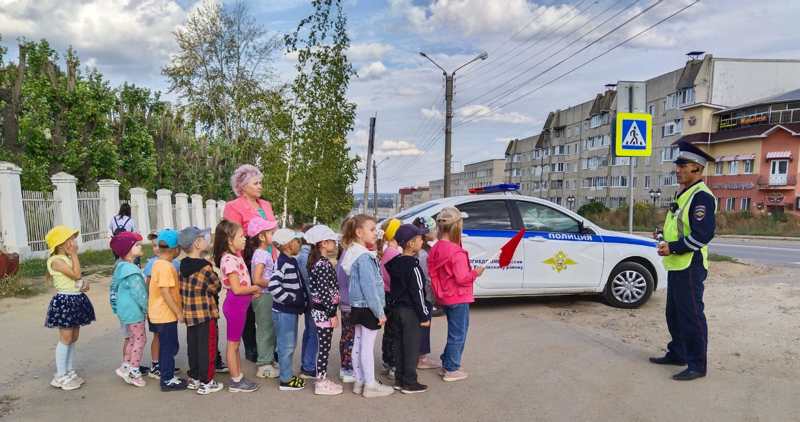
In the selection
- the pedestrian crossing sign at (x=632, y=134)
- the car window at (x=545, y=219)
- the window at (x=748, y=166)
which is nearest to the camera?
the car window at (x=545, y=219)

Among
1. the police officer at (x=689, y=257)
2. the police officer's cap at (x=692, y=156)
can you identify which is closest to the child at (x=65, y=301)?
the police officer at (x=689, y=257)

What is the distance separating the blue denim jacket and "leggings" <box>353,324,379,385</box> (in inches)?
8.7

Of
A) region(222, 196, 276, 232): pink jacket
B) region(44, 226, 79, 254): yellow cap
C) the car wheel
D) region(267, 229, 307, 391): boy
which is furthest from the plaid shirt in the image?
the car wheel

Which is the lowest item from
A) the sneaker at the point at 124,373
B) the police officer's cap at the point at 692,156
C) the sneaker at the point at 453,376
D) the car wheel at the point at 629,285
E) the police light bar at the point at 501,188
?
the sneaker at the point at 453,376

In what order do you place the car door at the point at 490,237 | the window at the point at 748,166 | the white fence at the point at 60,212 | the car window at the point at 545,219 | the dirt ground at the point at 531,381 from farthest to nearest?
the window at the point at 748,166 < the white fence at the point at 60,212 < the car window at the point at 545,219 < the car door at the point at 490,237 < the dirt ground at the point at 531,381

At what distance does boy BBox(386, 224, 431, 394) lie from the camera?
4.23 meters

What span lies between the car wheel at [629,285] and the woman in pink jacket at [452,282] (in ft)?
11.9

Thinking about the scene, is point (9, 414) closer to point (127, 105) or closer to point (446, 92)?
point (446, 92)

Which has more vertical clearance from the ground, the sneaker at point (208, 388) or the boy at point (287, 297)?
the boy at point (287, 297)

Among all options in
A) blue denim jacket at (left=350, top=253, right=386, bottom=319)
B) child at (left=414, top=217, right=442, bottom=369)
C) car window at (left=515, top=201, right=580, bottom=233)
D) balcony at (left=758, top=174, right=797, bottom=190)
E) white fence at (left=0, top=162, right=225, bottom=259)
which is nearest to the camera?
blue denim jacket at (left=350, top=253, right=386, bottom=319)

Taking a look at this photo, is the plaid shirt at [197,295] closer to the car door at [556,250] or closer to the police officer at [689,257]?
the police officer at [689,257]

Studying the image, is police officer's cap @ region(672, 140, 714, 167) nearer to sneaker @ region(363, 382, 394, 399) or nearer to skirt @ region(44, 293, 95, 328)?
sneaker @ region(363, 382, 394, 399)

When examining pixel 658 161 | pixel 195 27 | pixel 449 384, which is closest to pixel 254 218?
pixel 449 384

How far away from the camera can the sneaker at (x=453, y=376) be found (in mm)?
4562
